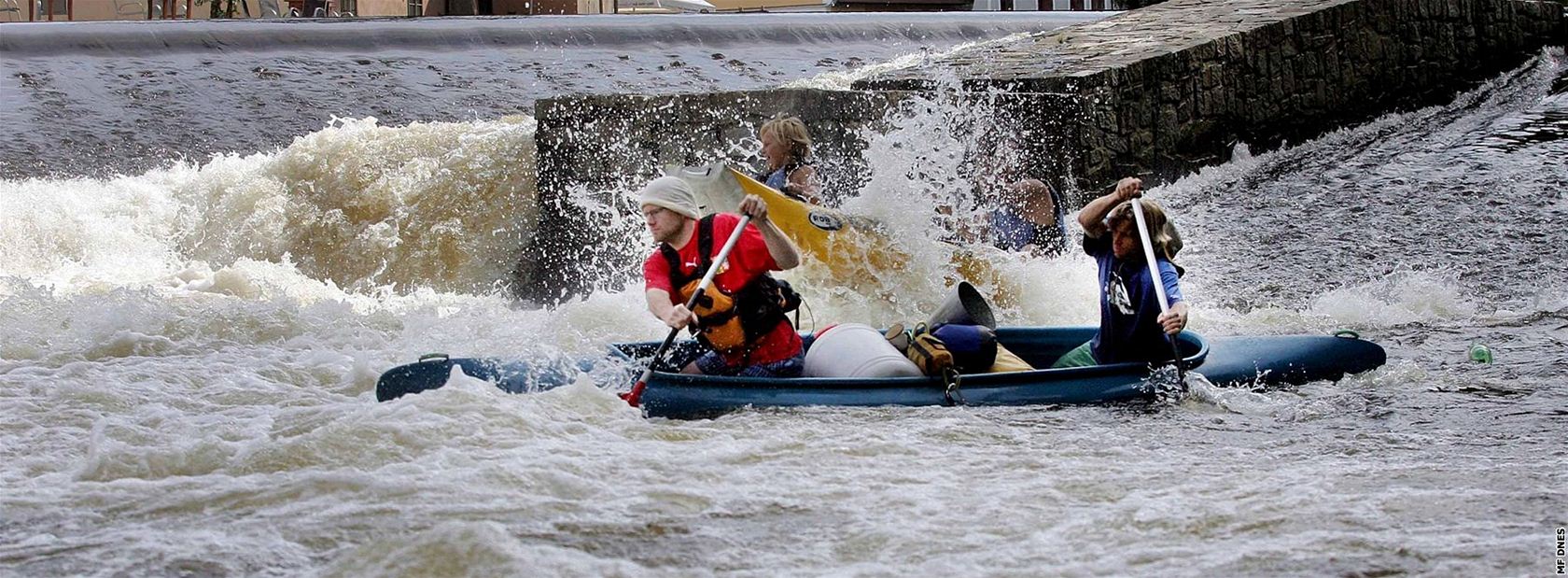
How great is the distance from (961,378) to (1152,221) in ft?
3.08

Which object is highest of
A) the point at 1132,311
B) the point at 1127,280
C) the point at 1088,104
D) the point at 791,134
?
the point at 1088,104

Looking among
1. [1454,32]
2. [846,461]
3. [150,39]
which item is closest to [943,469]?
[846,461]

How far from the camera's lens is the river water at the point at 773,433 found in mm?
4094

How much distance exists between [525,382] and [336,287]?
16.1 ft

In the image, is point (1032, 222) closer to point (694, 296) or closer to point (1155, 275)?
point (1155, 275)

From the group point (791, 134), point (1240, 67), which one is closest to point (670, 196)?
point (791, 134)

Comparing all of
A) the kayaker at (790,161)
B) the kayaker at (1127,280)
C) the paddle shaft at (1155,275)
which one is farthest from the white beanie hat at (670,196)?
the kayaker at (790,161)

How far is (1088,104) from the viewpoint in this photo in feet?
31.9

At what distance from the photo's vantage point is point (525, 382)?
225 inches

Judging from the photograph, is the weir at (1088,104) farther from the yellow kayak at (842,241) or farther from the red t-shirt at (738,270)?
the red t-shirt at (738,270)

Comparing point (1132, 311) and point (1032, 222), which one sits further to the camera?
point (1032, 222)

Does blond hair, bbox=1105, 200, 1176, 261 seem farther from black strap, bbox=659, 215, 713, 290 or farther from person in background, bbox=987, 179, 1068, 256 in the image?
person in background, bbox=987, 179, 1068, 256

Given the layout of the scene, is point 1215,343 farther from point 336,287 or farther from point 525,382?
point 336,287

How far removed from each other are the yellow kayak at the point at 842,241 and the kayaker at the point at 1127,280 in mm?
1766
